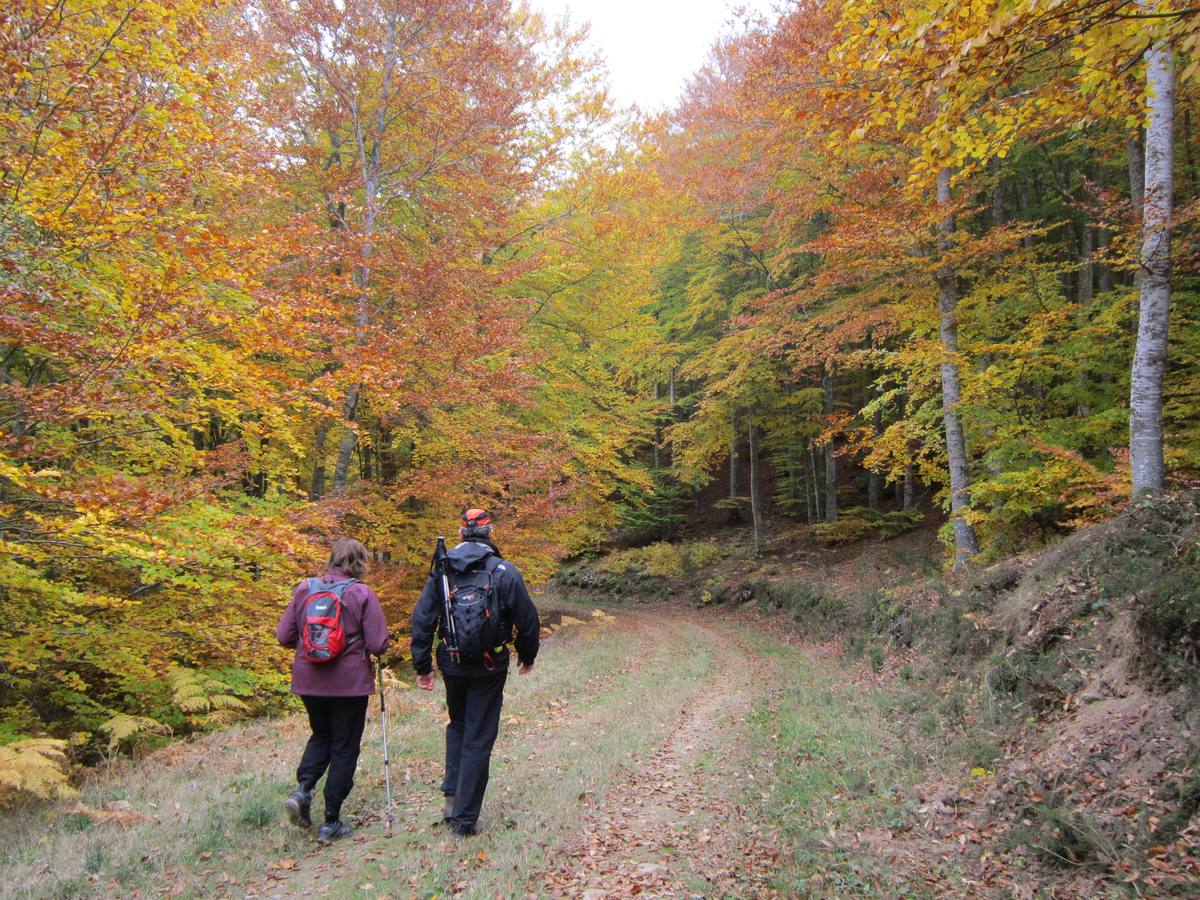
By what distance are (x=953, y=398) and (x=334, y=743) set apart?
11012 mm

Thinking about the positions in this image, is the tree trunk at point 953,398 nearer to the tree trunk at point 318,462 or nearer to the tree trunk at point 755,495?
the tree trunk at point 755,495

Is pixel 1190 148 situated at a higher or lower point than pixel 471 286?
higher

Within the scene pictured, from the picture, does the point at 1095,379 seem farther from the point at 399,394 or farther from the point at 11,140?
the point at 11,140

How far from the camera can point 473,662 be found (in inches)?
176

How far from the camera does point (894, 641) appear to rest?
10.3 meters

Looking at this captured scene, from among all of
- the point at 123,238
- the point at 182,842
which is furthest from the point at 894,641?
the point at 123,238

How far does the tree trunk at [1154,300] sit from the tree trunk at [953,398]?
375 cm

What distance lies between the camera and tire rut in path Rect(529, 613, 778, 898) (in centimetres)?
378

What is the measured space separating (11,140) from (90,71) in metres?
1.02

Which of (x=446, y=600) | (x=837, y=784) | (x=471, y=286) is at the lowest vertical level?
(x=837, y=784)

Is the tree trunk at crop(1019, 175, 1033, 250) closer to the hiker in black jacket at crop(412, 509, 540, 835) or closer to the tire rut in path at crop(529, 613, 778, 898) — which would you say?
the tire rut in path at crop(529, 613, 778, 898)

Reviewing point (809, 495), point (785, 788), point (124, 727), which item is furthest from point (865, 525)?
point (124, 727)

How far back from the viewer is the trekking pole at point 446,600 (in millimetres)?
4405

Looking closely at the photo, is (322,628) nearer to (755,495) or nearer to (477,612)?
(477,612)
